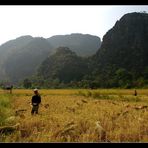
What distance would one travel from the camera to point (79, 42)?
17450 centimetres

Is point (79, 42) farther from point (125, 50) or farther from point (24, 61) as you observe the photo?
point (125, 50)

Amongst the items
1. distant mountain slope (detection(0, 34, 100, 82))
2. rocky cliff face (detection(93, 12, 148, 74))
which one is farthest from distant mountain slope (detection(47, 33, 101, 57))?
rocky cliff face (detection(93, 12, 148, 74))

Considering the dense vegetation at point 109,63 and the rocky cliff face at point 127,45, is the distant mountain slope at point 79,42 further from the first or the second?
the rocky cliff face at point 127,45

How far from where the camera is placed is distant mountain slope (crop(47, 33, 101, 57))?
160 m

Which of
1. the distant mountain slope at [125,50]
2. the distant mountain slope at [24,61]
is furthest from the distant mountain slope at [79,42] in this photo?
the distant mountain slope at [125,50]

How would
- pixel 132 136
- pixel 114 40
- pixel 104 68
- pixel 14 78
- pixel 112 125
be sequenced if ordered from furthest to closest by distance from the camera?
pixel 14 78 < pixel 114 40 < pixel 104 68 < pixel 112 125 < pixel 132 136

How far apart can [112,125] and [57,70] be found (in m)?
99.4

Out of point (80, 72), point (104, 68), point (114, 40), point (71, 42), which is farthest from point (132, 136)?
point (71, 42)

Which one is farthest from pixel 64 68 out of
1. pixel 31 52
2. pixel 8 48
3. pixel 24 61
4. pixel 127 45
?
pixel 8 48
